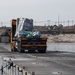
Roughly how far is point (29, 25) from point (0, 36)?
162 feet

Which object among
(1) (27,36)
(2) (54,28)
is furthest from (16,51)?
(2) (54,28)

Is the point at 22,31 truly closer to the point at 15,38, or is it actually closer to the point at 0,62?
the point at 15,38

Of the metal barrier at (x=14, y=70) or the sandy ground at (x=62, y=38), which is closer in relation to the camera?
the metal barrier at (x=14, y=70)

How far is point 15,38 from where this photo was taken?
1893 inches

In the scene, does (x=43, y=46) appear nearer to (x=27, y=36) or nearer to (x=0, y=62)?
(x=27, y=36)

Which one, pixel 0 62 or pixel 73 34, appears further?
pixel 73 34

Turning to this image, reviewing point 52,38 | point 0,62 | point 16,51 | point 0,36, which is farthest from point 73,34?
point 0,62

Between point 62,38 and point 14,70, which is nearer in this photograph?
point 14,70

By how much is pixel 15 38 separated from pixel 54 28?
69.4m

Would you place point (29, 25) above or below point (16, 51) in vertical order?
above

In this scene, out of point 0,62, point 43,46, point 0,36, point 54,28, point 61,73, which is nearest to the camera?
point 61,73

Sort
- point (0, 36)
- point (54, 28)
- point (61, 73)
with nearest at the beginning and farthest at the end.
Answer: point (61, 73), point (0, 36), point (54, 28)

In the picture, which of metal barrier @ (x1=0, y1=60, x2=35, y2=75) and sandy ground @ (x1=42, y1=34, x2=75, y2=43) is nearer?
metal barrier @ (x1=0, y1=60, x2=35, y2=75)

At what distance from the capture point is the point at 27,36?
4434cm
